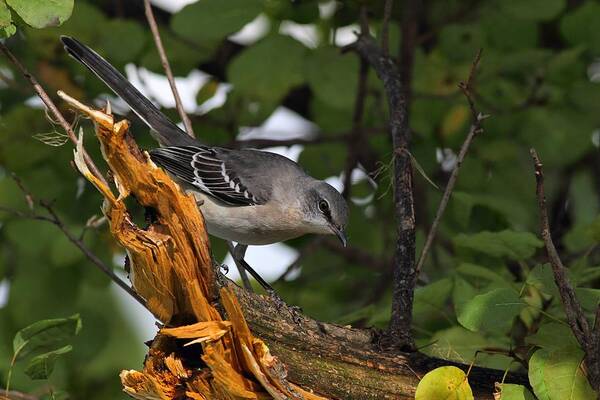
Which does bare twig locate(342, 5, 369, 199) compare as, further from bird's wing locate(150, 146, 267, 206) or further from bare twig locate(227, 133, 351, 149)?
bird's wing locate(150, 146, 267, 206)

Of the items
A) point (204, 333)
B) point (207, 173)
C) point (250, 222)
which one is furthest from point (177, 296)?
point (207, 173)

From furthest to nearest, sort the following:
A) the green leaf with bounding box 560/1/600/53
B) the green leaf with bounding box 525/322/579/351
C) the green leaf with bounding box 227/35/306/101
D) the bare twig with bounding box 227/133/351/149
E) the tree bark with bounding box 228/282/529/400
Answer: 1. the bare twig with bounding box 227/133/351/149
2. the green leaf with bounding box 560/1/600/53
3. the green leaf with bounding box 227/35/306/101
4. the tree bark with bounding box 228/282/529/400
5. the green leaf with bounding box 525/322/579/351

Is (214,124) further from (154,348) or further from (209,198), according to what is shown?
(154,348)

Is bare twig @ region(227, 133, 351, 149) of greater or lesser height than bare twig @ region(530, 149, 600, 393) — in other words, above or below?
above

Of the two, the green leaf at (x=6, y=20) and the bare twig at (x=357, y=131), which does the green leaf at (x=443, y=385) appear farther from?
the bare twig at (x=357, y=131)

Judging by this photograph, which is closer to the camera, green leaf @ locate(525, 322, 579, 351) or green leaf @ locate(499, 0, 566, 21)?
green leaf @ locate(525, 322, 579, 351)

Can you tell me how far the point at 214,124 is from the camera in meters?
5.45

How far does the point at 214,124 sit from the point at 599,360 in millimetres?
3086

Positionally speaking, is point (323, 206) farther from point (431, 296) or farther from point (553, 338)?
point (553, 338)

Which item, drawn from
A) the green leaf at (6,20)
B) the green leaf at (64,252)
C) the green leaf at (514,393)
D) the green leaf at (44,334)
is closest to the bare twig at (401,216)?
the green leaf at (514,393)

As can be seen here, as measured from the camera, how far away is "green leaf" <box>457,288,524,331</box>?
2932mm

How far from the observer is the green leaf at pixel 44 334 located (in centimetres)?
319

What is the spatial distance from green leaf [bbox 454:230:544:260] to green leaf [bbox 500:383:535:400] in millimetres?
748

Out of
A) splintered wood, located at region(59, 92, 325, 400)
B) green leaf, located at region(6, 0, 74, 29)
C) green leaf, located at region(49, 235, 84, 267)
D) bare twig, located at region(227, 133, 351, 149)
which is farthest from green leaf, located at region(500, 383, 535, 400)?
bare twig, located at region(227, 133, 351, 149)
